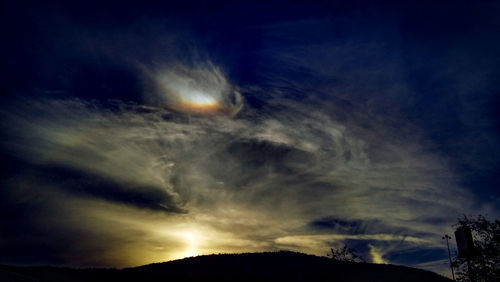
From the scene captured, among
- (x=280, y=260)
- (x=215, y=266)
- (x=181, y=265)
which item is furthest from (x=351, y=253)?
(x=181, y=265)

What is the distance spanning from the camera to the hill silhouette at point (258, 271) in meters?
68.2

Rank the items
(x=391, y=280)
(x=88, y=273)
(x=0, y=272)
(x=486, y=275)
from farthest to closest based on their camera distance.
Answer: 1. (x=88, y=273)
2. (x=391, y=280)
3. (x=486, y=275)
4. (x=0, y=272)

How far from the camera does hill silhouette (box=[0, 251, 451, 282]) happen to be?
68250 mm

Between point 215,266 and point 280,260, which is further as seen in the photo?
point 280,260

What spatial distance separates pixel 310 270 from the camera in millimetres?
82625

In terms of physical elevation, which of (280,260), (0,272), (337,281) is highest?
(280,260)

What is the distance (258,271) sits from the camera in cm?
8606

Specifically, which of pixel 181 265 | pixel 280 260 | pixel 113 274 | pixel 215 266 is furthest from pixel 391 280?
pixel 113 274

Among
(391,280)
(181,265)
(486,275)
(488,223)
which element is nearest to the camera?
(486,275)

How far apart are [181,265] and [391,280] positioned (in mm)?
54461

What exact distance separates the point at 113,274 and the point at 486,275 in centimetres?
7279

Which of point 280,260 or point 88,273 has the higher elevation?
point 280,260

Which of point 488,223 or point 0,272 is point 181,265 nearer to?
point 0,272

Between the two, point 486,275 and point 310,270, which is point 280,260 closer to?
point 310,270
